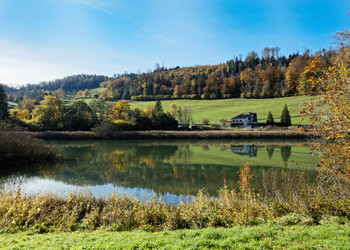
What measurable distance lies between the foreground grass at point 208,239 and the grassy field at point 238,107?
6443 centimetres

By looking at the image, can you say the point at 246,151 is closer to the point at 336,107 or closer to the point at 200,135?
the point at 200,135

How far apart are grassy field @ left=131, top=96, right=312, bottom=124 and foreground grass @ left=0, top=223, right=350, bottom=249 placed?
64.4 meters

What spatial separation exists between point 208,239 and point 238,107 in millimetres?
84129

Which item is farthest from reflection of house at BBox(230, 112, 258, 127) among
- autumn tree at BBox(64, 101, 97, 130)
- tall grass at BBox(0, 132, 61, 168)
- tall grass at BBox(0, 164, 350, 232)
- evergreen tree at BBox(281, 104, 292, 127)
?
tall grass at BBox(0, 164, 350, 232)

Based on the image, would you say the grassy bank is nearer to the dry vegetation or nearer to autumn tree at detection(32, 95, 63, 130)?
the dry vegetation

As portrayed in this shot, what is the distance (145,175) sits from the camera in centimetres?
1739

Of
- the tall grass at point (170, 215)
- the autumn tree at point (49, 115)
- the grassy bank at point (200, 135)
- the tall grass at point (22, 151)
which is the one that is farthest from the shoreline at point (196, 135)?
the tall grass at point (170, 215)

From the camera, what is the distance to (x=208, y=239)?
5348 mm

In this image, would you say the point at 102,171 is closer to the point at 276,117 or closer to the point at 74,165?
the point at 74,165

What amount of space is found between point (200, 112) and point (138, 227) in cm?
7676

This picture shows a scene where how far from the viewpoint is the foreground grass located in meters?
5.00

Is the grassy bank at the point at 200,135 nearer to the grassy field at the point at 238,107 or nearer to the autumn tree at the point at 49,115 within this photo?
the autumn tree at the point at 49,115

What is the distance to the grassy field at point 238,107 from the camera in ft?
241

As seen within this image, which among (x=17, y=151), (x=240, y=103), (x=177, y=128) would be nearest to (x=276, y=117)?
(x=240, y=103)
